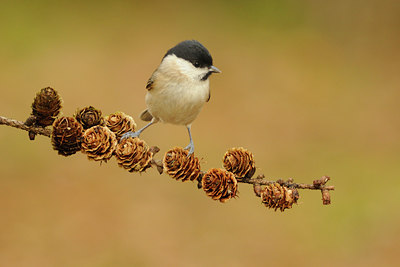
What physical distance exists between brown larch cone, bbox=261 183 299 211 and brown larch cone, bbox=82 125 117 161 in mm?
254

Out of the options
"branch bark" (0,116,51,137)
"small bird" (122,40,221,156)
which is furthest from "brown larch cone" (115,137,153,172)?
"small bird" (122,40,221,156)

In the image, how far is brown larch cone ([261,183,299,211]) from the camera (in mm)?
607

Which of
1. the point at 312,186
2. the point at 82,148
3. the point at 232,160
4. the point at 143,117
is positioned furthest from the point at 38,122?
the point at 143,117

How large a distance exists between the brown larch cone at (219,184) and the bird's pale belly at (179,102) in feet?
1.54

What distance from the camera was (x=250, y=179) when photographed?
2.19ft

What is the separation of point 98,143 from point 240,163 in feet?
0.77

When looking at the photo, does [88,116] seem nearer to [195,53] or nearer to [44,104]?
[44,104]

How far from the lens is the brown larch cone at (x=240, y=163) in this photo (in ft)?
2.17

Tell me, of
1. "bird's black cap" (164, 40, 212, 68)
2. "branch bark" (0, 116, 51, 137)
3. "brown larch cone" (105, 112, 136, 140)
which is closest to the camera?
"branch bark" (0, 116, 51, 137)

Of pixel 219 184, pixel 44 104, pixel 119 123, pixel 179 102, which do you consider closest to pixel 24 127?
pixel 44 104

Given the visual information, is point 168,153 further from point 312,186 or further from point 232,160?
point 312,186

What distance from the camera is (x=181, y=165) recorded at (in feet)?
2.07

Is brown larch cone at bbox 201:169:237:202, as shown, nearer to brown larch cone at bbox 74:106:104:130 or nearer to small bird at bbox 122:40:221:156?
brown larch cone at bbox 74:106:104:130

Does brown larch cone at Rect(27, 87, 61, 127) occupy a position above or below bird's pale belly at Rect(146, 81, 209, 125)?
below
